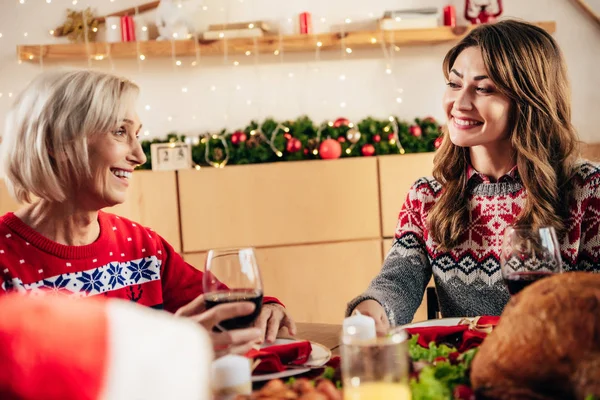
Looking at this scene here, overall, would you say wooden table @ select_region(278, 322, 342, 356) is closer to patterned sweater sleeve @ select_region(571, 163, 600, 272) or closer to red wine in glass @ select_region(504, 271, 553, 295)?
red wine in glass @ select_region(504, 271, 553, 295)

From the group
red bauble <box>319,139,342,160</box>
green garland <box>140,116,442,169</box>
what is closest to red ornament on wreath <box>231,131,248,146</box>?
green garland <box>140,116,442,169</box>

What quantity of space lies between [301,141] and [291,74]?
554 millimetres

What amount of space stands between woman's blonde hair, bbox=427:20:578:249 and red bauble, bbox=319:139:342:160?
1830mm

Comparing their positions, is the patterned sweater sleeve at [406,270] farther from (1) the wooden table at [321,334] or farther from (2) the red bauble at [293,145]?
(2) the red bauble at [293,145]

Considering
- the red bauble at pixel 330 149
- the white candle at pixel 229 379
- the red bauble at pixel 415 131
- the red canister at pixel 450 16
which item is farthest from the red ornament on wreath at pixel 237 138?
the white candle at pixel 229 379

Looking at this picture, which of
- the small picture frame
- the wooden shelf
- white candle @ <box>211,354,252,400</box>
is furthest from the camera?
the wooden shelf

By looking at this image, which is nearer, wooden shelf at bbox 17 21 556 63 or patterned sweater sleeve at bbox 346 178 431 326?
A: patterned sweater sleeve at bbox 346 178 431 326

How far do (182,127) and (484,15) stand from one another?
1929 mm

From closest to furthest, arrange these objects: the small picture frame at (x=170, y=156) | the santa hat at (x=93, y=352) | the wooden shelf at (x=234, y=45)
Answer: the santa hat at (x=93, y=352), the small picture frame at (x=170, y=156), the wooden shelf at (x=234, y=45)

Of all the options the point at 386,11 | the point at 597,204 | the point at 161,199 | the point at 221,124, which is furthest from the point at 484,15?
the point at 597,204

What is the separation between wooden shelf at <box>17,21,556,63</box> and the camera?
3.88 m

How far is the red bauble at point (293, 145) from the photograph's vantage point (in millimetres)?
3855

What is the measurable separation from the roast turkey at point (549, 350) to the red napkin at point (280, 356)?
366mm

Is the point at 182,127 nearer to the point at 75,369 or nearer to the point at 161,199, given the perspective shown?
the point at 161,199
